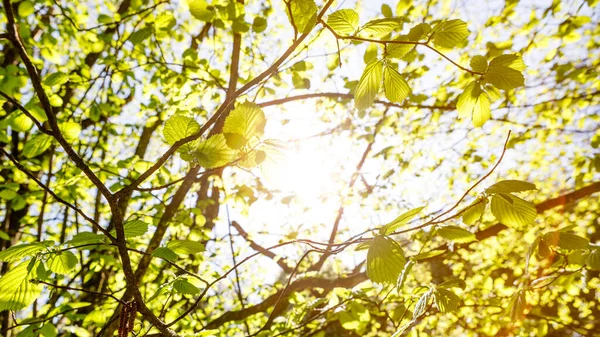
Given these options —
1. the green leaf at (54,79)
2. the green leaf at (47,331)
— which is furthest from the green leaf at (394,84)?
the green leaf at (54,79)

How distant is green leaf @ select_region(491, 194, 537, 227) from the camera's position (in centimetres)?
94

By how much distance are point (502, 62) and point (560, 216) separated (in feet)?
27.6

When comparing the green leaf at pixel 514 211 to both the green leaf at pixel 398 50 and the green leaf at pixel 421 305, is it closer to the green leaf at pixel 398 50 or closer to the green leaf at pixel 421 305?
the green leaf at pixel 421 305

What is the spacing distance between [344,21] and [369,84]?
191mm

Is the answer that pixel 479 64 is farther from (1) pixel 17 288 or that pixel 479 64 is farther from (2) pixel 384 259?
(1) pixel 17 288

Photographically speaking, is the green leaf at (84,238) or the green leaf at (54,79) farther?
the green leaf at (54,79)

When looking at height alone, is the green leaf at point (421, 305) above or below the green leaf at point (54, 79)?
below

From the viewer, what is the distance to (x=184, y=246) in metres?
1.05

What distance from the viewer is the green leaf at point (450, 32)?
2.94ft

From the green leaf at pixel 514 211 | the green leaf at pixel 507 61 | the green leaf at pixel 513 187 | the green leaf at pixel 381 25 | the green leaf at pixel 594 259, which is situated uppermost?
the green leaf at pixel 381 25

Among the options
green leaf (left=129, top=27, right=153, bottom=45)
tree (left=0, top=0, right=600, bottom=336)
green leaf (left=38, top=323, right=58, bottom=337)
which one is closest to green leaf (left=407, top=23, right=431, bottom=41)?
tree (left=0, top=0, right=600, bottom=336)

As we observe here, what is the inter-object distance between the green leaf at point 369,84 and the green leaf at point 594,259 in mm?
890

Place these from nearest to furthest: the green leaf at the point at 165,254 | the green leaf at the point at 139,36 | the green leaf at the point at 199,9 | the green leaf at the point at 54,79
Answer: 1. the green leaf at the point at 165,254
2. the green leaf at the point at 199,9
3. the green leaf at the point at 54,79
4. the green leaf at the point at 139,36

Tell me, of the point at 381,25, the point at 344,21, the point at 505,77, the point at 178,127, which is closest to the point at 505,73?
the point at 505,77
